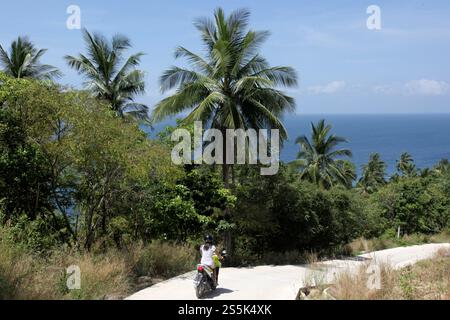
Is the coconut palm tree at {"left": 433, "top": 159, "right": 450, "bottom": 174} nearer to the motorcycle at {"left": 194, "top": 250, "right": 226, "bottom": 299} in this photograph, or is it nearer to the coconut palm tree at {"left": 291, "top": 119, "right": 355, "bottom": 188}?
the coconut palm tree at {"left": 291, "top": 119, "right": 355, "bottom": 188}

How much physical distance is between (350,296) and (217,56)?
1191cm

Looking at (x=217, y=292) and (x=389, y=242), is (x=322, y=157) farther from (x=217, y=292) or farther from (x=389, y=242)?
(x=217, y=292)

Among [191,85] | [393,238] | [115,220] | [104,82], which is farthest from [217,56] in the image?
[393,238]

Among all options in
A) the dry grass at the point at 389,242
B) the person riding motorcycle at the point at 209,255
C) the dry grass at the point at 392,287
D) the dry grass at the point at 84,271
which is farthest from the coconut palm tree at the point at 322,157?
the dry grass at the point at 392,287

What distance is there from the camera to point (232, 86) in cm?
1847

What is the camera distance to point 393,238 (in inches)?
1332

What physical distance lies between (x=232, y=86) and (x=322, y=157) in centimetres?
2003

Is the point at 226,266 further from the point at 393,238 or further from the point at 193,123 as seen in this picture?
the point at 393,238

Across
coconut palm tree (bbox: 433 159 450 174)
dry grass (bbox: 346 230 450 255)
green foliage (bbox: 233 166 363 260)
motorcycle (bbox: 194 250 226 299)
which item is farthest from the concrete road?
coconut palm tree (bbox: 433 159 450 174)

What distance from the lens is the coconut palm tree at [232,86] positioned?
1792 centimetres

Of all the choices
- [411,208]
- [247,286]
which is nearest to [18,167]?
[247,286]

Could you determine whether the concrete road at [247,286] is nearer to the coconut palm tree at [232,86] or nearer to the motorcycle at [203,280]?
the motorcycle at [203,280]

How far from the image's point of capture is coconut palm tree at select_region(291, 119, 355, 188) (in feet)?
117

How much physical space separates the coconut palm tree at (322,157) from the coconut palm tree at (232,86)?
691 inches
